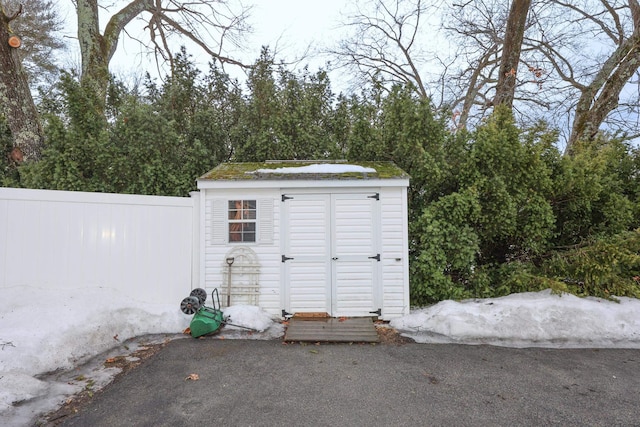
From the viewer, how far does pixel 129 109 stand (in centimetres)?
624

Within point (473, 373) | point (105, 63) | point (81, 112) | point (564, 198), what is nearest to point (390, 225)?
point (473, 373)

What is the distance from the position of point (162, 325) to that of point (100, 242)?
1.58 metres

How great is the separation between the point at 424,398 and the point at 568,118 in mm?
13025

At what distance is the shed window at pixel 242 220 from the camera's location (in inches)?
211

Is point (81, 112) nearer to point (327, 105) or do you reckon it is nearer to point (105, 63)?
point (105, 63)

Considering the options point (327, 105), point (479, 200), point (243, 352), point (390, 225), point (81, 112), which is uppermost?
point (327, 105)

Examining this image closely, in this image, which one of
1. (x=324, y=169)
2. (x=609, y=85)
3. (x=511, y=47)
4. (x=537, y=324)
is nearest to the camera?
(x=537, y=324)

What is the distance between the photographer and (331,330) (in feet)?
15.4

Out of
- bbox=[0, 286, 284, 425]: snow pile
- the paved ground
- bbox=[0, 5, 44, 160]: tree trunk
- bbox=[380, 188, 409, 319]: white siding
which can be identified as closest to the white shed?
bbox=[380, 188, 409, 319]: white siding

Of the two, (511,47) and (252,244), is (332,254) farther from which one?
(511,47)

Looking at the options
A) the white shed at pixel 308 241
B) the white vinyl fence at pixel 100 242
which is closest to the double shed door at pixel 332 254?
the white shed at pixel 308 241

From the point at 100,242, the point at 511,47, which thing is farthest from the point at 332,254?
the point at 511,47

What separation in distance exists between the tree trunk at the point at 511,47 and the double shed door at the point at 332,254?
683 cm

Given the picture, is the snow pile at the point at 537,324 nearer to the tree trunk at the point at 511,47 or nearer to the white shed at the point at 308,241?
the white shed at the point at 308,241
